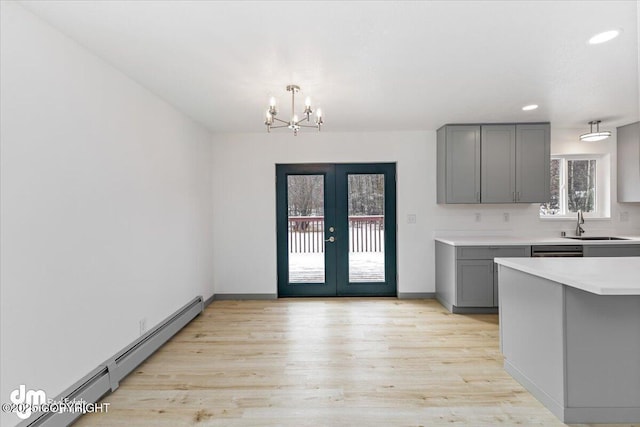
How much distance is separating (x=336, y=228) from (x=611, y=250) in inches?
138

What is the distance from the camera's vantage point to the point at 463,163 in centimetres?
451

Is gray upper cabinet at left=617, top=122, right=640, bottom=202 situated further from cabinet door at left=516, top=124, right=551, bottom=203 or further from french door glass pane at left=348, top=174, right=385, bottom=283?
french door glass pane at left=348, top=174, right=385, bottom=283

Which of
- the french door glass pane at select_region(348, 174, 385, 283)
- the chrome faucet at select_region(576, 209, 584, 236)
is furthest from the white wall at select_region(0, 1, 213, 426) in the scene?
the chrome faucet at select_region(576, 209, 584, 236)

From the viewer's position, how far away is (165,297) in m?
3.43

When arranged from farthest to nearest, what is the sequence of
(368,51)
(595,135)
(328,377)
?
(595,135), (328,377), (368,51)

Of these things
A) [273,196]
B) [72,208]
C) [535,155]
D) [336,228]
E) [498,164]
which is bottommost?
[336,228]

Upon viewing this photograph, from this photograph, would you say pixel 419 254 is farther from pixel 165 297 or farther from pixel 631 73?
pixel 165 297

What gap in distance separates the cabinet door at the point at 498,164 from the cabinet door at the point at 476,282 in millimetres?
946

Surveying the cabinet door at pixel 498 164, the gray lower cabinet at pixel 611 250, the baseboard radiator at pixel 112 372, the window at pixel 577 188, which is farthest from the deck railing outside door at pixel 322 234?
the gray lower cabinet at pixel 611 250

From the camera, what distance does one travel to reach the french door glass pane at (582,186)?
4.88 m

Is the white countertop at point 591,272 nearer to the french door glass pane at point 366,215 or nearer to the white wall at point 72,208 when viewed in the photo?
the french door glass pane at point 366,215

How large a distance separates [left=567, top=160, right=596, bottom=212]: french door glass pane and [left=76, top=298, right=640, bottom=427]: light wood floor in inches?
92.2

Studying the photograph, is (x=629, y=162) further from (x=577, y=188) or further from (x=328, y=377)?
(x=328, y=377)

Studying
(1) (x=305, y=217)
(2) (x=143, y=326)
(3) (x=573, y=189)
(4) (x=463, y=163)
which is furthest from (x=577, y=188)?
(2) (x=143, y=326)
